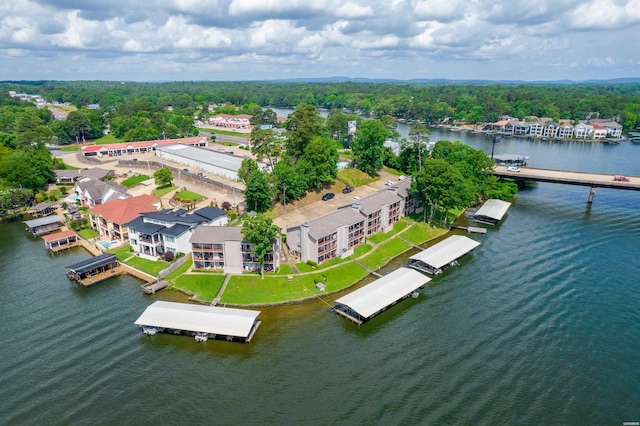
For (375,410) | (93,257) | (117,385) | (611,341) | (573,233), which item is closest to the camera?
(375,410)

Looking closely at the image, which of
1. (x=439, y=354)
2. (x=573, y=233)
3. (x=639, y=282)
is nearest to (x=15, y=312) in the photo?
(x=439, y=354)

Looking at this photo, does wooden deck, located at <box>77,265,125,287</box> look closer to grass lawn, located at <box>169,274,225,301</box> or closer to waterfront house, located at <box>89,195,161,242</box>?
waterfront house, located at <box>89,195,161,242</box>

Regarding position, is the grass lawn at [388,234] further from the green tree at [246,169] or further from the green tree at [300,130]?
the green tree at [246,169]

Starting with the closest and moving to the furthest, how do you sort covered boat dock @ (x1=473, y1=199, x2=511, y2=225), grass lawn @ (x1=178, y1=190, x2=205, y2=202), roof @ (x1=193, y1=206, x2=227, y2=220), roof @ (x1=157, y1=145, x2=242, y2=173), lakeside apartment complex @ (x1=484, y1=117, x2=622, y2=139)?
1. roof @ (x1=193, y1=206, x2=227, y2=220)
2. covered boat dock @ (x1=473, y1=199, x2=511, y2=225)
3. grass lawn @ (x1=178, y1=190, x2=205, y2=202)
4. roof @ (x1=157, y1=145, x2=242, y2=173)
5. lakeside apartment complex @ (x1=484, y1=117, x2=622, y2=139)

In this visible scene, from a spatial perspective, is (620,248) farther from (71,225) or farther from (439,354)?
(71,225)

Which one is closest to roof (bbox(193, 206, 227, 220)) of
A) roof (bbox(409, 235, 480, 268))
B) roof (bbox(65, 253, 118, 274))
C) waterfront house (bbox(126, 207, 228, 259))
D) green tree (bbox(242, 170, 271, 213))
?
waterfront house (bbox(126, 207, 228, 259))

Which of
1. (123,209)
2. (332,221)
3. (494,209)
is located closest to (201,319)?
(332,221)
